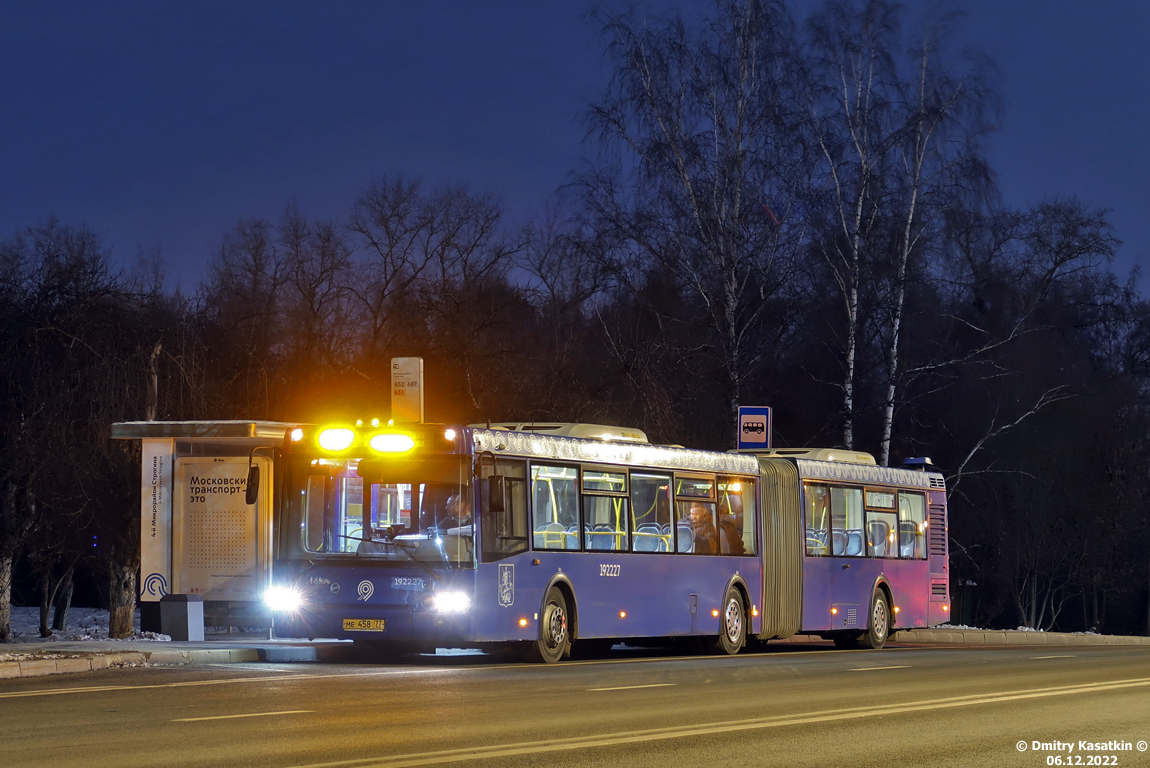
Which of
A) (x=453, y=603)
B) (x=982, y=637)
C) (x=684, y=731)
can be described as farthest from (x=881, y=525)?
(x=684, y=731)

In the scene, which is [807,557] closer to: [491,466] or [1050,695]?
[491,466]

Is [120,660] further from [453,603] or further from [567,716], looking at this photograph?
[567,716]

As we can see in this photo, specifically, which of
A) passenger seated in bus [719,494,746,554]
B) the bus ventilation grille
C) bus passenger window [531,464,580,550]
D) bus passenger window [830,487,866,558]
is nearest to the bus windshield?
bus passenger window [531,464,580,550]

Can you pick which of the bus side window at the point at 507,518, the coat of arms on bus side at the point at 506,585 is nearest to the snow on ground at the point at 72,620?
the bus side window at the point at 507,518

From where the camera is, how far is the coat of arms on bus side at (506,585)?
17.6m

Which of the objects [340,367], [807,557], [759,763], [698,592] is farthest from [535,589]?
[340,367]

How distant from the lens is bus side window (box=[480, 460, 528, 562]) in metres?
17.5

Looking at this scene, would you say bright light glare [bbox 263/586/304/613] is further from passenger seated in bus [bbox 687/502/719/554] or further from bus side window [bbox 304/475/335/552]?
passenger seated in bus [bbox 687/502/719/554]

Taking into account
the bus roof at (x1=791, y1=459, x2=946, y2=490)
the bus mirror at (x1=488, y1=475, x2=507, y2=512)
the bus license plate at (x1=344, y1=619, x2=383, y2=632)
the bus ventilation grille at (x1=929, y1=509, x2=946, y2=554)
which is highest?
the bus roof at (x1=791, y1=459, x2=946, y2=490)

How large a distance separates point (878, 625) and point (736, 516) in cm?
510

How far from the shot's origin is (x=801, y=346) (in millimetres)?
47531

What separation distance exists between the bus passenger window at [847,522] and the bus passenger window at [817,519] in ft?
0.54

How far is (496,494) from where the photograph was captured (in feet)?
57.6

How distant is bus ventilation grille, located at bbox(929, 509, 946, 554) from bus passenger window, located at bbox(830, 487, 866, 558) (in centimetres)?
319
